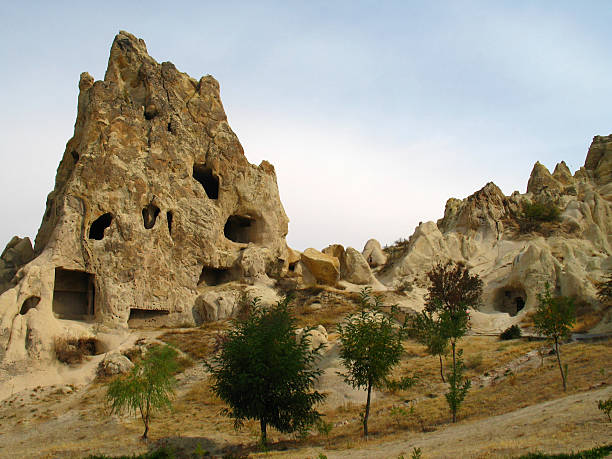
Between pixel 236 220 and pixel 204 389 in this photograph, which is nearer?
pixel 204 389

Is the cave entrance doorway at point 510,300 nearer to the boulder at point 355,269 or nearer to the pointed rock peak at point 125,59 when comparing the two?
the boulder at point 355,269

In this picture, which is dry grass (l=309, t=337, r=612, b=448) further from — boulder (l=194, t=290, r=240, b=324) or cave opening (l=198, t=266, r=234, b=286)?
cave opening (l=198, t=266, r=234, b=286)

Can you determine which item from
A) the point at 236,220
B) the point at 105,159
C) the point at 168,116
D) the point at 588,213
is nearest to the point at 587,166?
the point at 588,213

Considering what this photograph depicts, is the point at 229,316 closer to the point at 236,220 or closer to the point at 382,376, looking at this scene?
the point at 236,220

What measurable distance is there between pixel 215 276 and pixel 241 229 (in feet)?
13.7

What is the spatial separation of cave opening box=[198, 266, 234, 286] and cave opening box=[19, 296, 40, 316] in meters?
9.36

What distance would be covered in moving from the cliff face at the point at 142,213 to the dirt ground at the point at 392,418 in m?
4.54

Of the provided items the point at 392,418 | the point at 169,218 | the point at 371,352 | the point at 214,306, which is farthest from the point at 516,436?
the point at 169,218

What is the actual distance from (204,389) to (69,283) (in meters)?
10.3

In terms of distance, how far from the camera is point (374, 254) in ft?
135

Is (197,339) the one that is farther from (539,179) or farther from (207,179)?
(539,179)

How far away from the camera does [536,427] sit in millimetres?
9711

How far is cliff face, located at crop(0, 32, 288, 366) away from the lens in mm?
22734

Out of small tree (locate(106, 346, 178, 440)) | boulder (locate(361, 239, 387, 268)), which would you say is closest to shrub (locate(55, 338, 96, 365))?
small tree (locate(106, 346, 178, 440))
